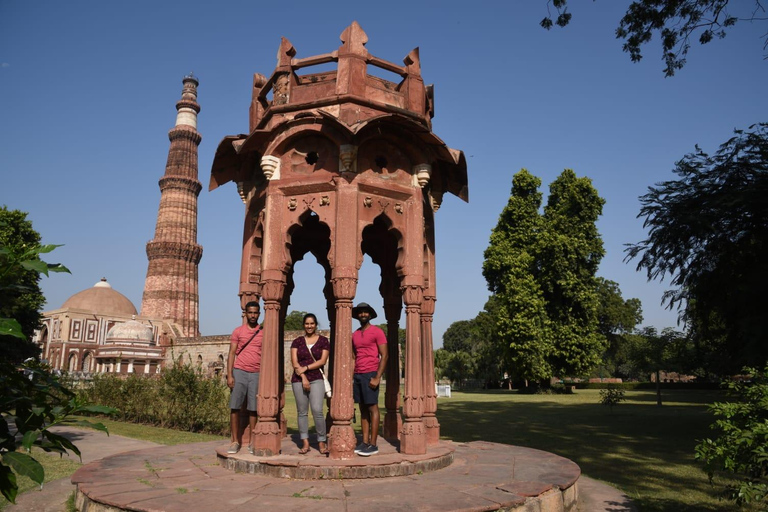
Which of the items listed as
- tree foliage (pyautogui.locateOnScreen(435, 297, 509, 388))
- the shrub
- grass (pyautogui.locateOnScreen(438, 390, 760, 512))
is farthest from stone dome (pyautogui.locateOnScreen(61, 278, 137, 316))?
grass (pyautogui.locateOnScreen(438, 390, 760, 512))

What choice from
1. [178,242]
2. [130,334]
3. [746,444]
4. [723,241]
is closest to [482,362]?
[130,334]

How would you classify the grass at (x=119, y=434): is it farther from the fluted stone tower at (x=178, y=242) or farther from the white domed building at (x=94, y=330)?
the fluted stone tower at (x=178, y=242)

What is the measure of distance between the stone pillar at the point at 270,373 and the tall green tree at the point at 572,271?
94.8 ft

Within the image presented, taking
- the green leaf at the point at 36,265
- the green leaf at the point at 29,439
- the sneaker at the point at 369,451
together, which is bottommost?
the sneaker at the point at 369,451

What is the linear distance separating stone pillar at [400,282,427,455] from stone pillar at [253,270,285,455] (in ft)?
5.25

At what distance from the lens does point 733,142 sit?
13977mm

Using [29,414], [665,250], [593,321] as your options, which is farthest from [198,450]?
[593,321]

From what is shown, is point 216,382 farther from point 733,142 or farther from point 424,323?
point 733,142

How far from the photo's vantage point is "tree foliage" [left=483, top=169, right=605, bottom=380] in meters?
32.7

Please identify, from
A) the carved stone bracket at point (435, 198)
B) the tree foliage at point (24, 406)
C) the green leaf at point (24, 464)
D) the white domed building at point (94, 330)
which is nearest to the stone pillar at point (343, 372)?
the carved stone bracket at point (435, 198)

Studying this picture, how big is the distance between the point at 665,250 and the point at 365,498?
13246mm

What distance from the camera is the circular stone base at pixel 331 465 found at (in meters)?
5.58

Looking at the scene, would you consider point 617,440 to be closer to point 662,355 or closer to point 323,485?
point 323,485

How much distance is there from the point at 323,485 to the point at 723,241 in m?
12.9
